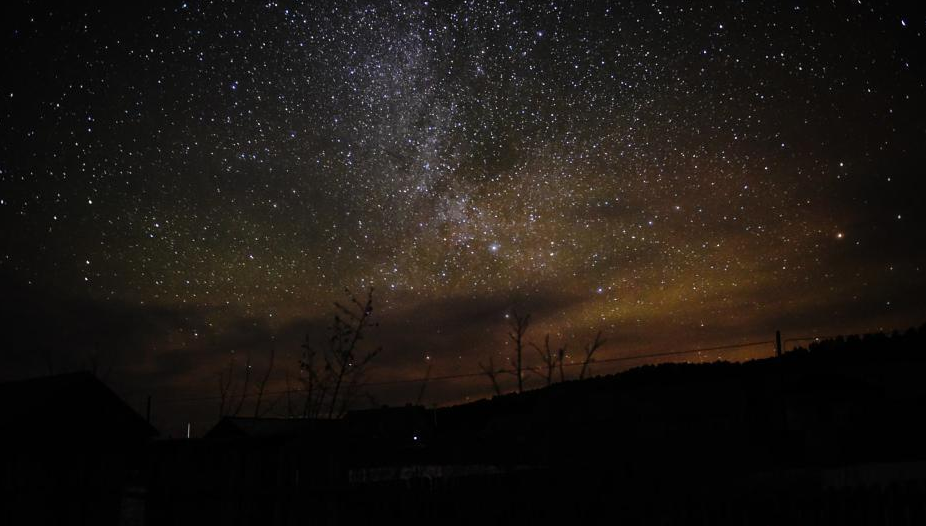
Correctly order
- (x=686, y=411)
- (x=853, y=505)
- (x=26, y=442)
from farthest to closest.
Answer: (x=686, y=411) → (x=26, y=442) → (x=853, y=505)

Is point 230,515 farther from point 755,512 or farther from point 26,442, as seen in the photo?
point 26,442

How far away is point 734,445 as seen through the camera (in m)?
21.8

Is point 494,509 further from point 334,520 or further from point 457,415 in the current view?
point 457,415

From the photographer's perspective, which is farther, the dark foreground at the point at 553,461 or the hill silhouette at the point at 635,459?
the dark foreground at the point at 553,461

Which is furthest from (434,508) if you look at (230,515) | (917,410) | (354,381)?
(917,410)

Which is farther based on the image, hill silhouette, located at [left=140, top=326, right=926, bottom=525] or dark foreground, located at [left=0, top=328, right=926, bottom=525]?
dark foreground, located at [left=0, top=328, right=926, bottom=525]

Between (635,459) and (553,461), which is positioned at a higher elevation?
(553,461)

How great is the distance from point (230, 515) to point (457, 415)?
50.8 meters

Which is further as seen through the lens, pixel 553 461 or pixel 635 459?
pixel 635 459

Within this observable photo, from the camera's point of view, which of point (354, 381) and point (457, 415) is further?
point (457, 415)

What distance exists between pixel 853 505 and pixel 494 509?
3.49 meters

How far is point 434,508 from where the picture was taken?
7914 millimetres

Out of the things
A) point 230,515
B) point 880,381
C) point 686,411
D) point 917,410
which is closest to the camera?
point 230,515

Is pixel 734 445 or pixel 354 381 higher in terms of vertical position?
pixel 354 381
